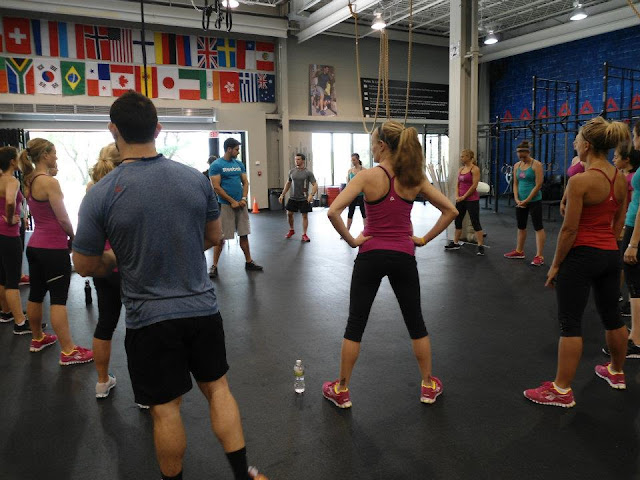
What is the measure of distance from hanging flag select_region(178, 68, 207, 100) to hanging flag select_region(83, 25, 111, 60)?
1.63 meters

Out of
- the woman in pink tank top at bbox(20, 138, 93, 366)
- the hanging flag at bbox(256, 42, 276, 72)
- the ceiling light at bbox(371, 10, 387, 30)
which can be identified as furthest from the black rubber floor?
the hanging flag at bbox(256, 42, 276, 72)

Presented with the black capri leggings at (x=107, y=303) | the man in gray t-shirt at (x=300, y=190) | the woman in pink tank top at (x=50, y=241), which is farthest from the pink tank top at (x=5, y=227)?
the man in gray t-shirt at (x=300, y=190)

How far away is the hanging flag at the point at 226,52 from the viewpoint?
40.9 feet

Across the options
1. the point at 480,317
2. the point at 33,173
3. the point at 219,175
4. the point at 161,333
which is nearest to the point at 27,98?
the point at 219,175

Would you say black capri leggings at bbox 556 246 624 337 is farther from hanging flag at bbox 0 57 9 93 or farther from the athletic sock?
hanging flag at bbox 0 57 9 93

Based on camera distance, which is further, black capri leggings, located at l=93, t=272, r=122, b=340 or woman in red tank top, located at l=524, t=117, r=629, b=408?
black capri leggings, located at l=93, t=272, r=122, b=340

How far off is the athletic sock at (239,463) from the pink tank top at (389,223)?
105cm

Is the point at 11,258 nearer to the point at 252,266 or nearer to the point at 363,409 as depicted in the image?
the point at 363,409

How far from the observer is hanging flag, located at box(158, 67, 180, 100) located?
38.7 ft

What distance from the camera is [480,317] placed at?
3.94 metres

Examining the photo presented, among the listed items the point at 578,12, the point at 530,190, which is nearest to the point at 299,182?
the point at 530,190

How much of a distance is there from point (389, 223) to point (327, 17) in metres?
10.2

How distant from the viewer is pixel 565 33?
39.9ft

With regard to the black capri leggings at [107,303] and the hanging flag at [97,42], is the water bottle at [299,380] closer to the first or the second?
the black capri leggings at [107,303]
